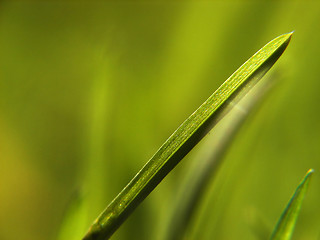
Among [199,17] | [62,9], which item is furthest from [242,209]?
[62,9]

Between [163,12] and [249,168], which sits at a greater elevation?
[163,12]

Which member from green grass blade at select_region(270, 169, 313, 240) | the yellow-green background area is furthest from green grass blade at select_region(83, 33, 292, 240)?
the yellow-green background area

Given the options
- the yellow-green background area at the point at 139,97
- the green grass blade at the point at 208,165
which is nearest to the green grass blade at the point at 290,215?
the green grass blade at the point at 208,165

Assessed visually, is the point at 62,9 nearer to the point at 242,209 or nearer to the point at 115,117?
the point at 115,117

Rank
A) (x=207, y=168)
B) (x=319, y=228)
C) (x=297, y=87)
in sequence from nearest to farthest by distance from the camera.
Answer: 1. (x=207, y=168)
2. (x=319, y=228)
3. (x=297, y=87)

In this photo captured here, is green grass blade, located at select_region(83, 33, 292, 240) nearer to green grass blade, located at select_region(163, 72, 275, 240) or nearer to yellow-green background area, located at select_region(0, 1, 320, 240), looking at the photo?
green grass blade, located at select_region(163, 72, 275, 240)
